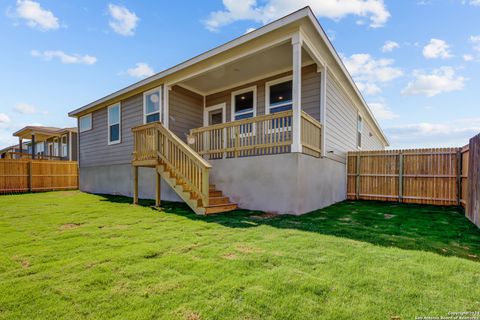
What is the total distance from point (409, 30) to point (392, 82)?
5.41 m

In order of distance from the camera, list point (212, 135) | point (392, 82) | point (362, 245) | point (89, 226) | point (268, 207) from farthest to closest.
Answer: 1. point (392, 82)
2. point (212, 135)
3. point (268, 207)
4. point (89, 226)
5. point (362, 245)

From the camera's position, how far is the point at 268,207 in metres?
6.06

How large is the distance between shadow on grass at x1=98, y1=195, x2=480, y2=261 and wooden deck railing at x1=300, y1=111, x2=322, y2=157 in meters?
1.65

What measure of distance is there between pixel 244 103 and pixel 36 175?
11.7 m

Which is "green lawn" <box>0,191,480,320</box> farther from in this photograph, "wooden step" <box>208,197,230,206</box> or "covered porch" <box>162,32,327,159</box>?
"covered porch" <box>162,32,327,159</box>

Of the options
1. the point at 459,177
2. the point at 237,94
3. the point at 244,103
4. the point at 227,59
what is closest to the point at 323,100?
the point at 244,103

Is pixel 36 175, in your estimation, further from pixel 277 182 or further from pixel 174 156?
pixel 277 182

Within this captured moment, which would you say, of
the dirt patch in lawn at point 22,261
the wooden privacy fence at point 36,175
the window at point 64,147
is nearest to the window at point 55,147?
the window at point 64,147

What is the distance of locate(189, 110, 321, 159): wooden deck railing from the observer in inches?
237

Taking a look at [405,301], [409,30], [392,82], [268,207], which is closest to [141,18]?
[268,207]

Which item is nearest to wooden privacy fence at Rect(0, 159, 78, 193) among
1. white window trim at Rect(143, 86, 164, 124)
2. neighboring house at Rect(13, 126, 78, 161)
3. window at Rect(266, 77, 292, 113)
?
neighboring house at Rect(13, 126, 78, 161)

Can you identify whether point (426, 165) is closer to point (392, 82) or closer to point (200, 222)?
point (392, 82)

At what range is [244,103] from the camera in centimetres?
884

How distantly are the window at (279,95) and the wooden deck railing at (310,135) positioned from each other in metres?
Answer: 1.25
